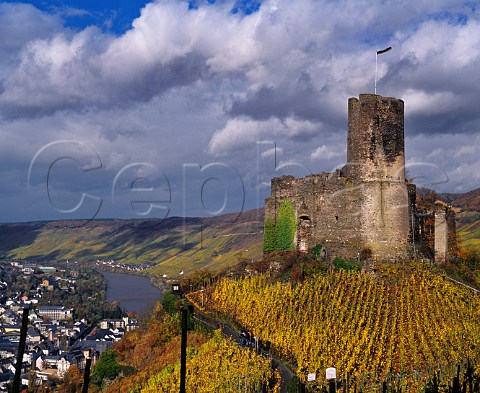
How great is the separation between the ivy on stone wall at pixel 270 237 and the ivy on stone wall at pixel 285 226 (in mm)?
329

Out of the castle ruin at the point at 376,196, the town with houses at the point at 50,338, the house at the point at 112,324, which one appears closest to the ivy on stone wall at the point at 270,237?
the castle ruin at the point at 376,196

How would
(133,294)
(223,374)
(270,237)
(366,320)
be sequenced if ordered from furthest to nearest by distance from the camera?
(133,294)
(270,237)
(366,320)
(223,374)

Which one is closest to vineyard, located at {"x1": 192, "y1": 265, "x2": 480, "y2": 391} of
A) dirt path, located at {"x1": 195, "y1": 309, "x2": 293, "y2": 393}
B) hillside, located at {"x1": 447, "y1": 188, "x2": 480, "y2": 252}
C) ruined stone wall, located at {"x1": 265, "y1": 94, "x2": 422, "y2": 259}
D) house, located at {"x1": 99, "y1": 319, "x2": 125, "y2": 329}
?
dirt path, located at {"x1": 195, "y1": 309, "x2": 293, "y2": 393}

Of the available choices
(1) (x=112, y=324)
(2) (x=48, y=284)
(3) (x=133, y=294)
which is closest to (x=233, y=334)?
(1) (x=112, y=324)

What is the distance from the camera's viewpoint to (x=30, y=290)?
18575cm

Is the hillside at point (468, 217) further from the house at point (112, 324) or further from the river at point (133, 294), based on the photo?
the house at point (112, 324)

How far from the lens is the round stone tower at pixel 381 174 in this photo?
39094 millimetres

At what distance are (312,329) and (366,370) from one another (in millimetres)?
4470

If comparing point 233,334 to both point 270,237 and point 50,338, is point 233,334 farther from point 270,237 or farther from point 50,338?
point 50,338

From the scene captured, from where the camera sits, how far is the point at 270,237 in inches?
1871

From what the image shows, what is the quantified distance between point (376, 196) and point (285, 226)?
8754 mm

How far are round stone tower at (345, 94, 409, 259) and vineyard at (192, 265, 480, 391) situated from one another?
2.25m

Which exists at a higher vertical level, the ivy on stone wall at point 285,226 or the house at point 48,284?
the ivy on stone wall at point 285,226

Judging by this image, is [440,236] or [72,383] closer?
[440,236]
